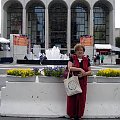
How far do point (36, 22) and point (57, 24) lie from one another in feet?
21.2

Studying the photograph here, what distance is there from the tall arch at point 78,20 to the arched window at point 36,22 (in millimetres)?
9109

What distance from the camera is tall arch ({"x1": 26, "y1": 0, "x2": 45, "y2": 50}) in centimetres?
9475

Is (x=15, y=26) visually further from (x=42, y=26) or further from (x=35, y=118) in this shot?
(x=35, y=118)

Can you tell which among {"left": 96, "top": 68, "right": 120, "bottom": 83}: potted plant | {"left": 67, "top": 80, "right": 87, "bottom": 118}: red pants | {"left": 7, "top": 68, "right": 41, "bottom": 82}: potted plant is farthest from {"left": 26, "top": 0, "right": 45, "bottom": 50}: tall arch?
{"left": 67, "top": 80, "right": 87, "bottom": 118}: red pants

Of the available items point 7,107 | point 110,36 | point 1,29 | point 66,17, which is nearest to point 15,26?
point 1,29

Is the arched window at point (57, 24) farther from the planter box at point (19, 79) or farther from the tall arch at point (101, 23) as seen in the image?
the planter box at point (19, 79)

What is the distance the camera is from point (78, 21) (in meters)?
96.9

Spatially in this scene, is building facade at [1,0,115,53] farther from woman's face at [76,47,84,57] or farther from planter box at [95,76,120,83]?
woman's face at [76,47,84,57]

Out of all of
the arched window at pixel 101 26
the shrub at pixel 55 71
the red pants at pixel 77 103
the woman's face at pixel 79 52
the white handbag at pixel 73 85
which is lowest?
the red pants at pixel 77 103

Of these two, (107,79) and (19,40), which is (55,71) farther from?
(19,40)

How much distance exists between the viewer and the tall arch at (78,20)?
95.4m

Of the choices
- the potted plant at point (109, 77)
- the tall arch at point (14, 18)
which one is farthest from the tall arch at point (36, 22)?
the potted plant at point (109, 77)

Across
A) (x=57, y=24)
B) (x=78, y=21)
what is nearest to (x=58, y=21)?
(x=57, y=24)

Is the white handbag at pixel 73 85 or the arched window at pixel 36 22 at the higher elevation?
the arched window at pixel 36 22
